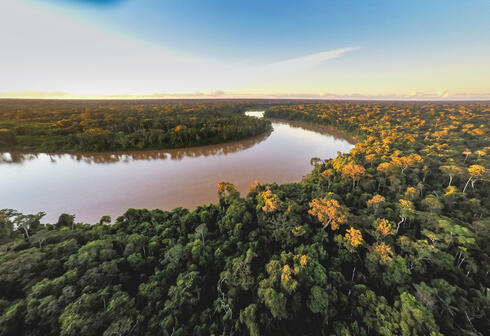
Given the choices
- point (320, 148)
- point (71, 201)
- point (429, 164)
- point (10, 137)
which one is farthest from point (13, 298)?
point (10, 137)

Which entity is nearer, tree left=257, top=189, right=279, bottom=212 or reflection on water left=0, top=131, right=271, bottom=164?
tree left=257, top=189, right=279, bottom=212

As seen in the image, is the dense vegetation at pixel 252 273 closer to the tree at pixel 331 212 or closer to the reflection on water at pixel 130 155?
the tree at pixel 331 212

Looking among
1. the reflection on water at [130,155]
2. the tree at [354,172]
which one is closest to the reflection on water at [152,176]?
the reflection on water at [130,155]

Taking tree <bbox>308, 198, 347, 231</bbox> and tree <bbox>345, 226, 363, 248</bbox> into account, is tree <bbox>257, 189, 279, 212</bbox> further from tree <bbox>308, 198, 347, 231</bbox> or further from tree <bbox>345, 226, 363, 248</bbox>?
tree <bbox>345, 226, 363, 248</bbox>

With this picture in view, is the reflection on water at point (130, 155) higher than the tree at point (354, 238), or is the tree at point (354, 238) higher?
the tree at point (354, 238)

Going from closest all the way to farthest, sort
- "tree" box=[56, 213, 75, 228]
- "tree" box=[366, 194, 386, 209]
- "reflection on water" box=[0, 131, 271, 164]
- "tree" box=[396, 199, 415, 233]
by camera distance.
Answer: "tree" box=[396, 199, 415, 233], "tree" box=[56, 213, 75, 228], "tree" box=[366, 194, 386, 209], "reflection on water" box=[0, 131, 271, 164]

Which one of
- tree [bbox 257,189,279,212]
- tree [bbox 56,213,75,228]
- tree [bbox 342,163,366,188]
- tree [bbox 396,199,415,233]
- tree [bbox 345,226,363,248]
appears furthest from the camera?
tree [bbox 342,163,366,188]

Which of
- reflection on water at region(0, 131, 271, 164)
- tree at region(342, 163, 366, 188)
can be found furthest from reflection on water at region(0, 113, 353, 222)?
tree at region(342, 163, 366, 188)

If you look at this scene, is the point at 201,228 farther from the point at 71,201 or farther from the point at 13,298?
the point at 71,201
